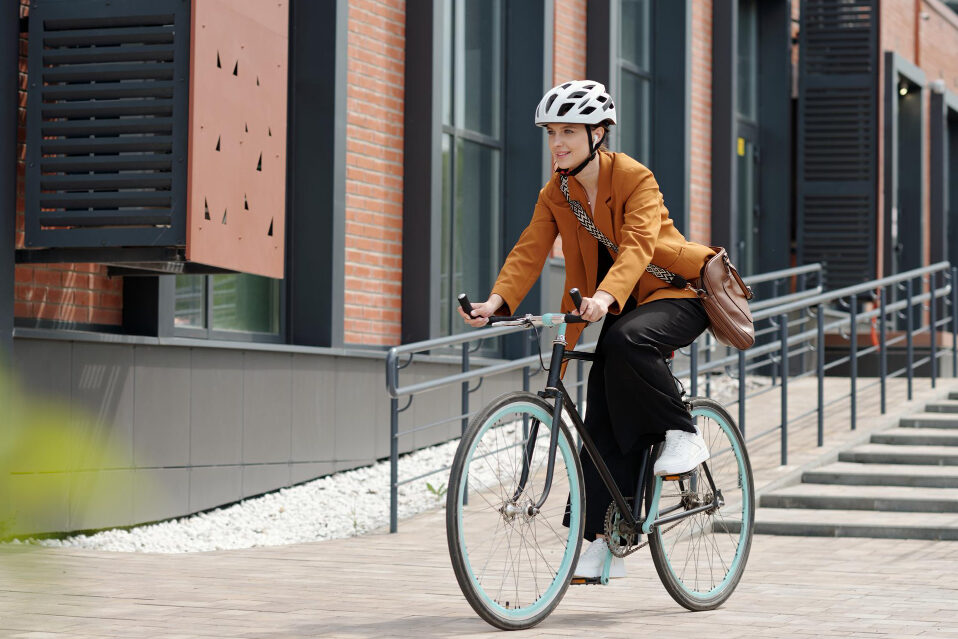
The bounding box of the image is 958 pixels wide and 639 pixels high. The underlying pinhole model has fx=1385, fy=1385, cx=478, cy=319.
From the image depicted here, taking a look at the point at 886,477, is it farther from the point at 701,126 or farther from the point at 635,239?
the point at 701,126

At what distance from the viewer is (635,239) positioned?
4262mm

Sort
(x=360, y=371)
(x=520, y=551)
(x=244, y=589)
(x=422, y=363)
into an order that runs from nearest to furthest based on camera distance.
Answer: (x=520, y=551) → (x=244, y=589) → (x=360, y=371) → (x=422, y=363)

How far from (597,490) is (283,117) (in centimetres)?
403

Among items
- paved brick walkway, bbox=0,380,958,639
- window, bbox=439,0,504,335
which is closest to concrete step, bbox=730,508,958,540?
paved brick walkway, bbox=0,380,958,639

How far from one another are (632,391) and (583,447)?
0.96ft

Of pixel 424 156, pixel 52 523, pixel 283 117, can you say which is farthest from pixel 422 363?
pixel 52 523

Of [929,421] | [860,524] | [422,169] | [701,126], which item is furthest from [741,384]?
[701,126]

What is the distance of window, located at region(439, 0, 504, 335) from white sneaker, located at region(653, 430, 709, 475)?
661 cm

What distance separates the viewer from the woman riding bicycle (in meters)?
4.26

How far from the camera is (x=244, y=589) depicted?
203 inches

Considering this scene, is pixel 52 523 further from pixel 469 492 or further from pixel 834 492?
pixel 834 492

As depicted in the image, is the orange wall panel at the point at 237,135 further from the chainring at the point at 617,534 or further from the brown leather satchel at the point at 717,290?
the chainring at the point at 617,534

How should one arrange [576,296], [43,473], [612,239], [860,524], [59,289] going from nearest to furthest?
[576,296] < [612,239] < [43,473] < [59,289] < [860,524]

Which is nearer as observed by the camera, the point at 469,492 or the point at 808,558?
the point at 469,492
